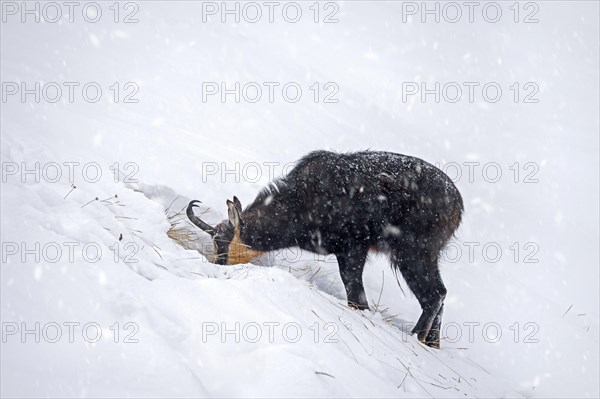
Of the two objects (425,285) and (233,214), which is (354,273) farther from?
(233,214)

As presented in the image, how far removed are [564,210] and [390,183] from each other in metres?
7.83

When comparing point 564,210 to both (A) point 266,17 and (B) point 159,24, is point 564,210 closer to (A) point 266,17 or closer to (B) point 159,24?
(B) point 159,24

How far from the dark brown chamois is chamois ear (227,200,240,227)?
0.01m

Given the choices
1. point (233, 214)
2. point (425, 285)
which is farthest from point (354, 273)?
point (233, 214)

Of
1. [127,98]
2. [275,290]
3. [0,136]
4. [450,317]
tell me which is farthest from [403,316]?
[127,98]

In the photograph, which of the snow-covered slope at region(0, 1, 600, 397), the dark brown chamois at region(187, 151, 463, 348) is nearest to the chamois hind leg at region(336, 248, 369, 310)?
the dark brown chamois at region(187, 151, 463, 348)

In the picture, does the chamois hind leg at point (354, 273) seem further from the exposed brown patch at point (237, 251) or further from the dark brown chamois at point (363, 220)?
the exposed brown patch at point (237, 251)

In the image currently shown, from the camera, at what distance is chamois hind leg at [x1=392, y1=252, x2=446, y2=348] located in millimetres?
5965

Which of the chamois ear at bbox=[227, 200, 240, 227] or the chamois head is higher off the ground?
the chamois ear at bbox=[227, 200, 240, 227]

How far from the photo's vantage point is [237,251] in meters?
6.27

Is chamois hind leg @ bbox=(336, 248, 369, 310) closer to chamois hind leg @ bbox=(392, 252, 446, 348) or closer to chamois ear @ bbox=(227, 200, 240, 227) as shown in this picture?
chamois hind leg @ bbox=(392, 252, 446, 348)

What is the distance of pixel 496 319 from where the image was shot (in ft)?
23.1

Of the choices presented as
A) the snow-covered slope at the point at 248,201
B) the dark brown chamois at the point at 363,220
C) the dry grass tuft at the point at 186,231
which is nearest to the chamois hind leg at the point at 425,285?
the dark brown chamois at the point at 363,220

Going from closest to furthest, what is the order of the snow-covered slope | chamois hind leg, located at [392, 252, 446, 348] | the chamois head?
the snow-covered slope, chamois hind leg, located at [392, 252, 446, 348], the chamois head
